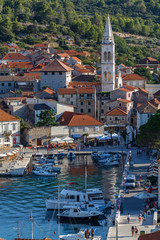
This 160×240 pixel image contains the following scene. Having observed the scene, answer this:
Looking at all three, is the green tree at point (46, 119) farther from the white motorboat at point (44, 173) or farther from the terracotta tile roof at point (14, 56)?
the terracotta tile roof at point (14, 56)

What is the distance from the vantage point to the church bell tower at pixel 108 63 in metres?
93.4

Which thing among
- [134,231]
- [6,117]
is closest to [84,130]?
[6,117]

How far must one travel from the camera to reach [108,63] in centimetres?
9456

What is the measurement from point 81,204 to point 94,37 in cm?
10850

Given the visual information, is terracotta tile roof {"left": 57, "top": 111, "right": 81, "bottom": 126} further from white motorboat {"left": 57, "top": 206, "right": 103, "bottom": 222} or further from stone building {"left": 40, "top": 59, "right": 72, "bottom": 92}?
white motorboat {"left": 57, "top": 206, "right": 103, "bottom": 222}

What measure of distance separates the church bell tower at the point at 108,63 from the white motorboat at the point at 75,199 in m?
42.2

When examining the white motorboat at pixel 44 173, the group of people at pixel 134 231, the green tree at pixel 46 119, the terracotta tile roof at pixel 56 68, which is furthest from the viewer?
the terracotta tile roof at pixel 56 68

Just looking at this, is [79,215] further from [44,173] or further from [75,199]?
[44,173]

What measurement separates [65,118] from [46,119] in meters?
2.96

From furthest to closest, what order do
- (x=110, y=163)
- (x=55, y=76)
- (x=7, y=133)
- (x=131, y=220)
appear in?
1. (x=55, y=76)
2. (x=7, y=133)
3. (x=110, y=163)
4. (x=131, y=220)

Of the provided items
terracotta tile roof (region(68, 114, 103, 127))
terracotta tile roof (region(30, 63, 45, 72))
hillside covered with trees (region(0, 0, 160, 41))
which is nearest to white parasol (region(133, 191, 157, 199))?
terracotta tile roof (region(68, 114, 103, 127))

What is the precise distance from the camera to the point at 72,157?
73562 mm

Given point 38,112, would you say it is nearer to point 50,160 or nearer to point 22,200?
point 50,160

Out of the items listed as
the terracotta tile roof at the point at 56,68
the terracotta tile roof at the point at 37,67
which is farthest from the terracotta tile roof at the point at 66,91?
the terracotta tile roof at the point at 37,67
